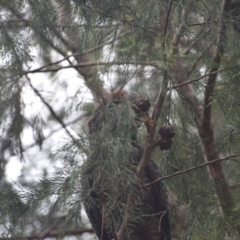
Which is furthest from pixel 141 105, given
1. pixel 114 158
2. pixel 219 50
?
pixel 219 50

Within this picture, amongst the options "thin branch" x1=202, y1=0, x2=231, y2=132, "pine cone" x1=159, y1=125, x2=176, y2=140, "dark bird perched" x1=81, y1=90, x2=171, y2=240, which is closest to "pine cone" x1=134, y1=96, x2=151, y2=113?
"dark bird perched" x1=81, y1=90, x2=171, y2=240

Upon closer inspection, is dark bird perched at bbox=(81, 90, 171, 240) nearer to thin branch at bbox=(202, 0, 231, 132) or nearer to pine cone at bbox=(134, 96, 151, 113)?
pine cone at bbox=(134, 96, 151, 113)

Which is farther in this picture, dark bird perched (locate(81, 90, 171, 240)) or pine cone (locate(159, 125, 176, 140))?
pine cone (locate(159, 125, 176, 140))

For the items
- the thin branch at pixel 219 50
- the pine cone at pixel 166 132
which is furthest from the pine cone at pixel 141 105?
the thin branch at pixel 219 50

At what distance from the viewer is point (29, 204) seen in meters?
4.14

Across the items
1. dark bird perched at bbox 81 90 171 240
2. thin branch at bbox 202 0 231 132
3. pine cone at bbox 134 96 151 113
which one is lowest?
dark bird perched at bbox 81 90 171 240

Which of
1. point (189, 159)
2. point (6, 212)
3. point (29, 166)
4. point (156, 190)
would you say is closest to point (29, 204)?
point (6, 212)

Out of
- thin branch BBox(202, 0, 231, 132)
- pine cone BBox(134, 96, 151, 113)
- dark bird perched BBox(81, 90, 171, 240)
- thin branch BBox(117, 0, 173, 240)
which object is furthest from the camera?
thin branch BBox(202, 0, 231, 132)

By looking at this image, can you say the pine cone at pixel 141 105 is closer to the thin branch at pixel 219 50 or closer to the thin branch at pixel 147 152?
the thin branch at pixel 147 152

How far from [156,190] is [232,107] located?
2.78 ft

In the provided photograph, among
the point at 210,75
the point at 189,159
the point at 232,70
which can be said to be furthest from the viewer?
the point at 189,159

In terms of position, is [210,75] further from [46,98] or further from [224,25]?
[46,98]

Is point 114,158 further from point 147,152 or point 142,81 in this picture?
point 142,81

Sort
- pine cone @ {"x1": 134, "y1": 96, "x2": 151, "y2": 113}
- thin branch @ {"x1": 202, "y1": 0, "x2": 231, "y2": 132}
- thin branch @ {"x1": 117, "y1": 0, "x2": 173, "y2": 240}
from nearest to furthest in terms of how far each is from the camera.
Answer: thin branch @ {"x1": 117, "y1": 0, "x2": 173, "y2": 240}, pine cone @ {"x1": 134, "y1": 96, "x2": 151, "y2": 113}, thin branch @ {"x1": 202, "y1": 0, "x2": 231, "y2": 132}
